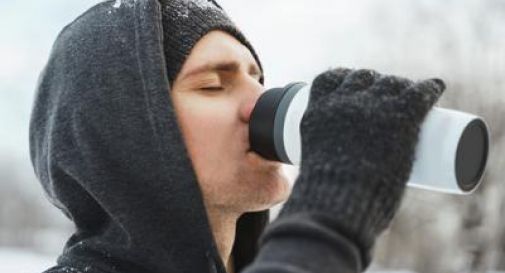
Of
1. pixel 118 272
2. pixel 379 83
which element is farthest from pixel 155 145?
pixel 379 83

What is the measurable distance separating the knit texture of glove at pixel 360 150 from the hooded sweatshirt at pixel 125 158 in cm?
26

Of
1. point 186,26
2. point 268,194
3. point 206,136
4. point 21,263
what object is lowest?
point 21,263

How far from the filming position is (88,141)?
3.53 ft

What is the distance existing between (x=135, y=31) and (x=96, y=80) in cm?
9

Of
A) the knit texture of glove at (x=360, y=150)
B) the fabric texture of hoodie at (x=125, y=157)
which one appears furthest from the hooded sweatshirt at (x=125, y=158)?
the knit texture of glove at (x=360, y=150)

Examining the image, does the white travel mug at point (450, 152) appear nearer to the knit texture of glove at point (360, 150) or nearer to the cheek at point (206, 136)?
the knit texture of glove at point (360, 150)

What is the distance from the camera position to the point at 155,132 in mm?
1043

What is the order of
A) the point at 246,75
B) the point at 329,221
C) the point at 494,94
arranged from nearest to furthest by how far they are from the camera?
the point at 329,221
the point at 246,75
the point at 494,94

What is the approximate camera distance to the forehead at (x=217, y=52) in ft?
3.71

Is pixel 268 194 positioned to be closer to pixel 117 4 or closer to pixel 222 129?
pixel 222 129

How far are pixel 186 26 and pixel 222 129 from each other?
19cm

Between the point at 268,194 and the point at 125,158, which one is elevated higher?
the point at 125,158

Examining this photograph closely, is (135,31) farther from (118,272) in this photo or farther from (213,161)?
(118,272)

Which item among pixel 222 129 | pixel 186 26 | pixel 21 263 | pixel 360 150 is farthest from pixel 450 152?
pixel 21 263
